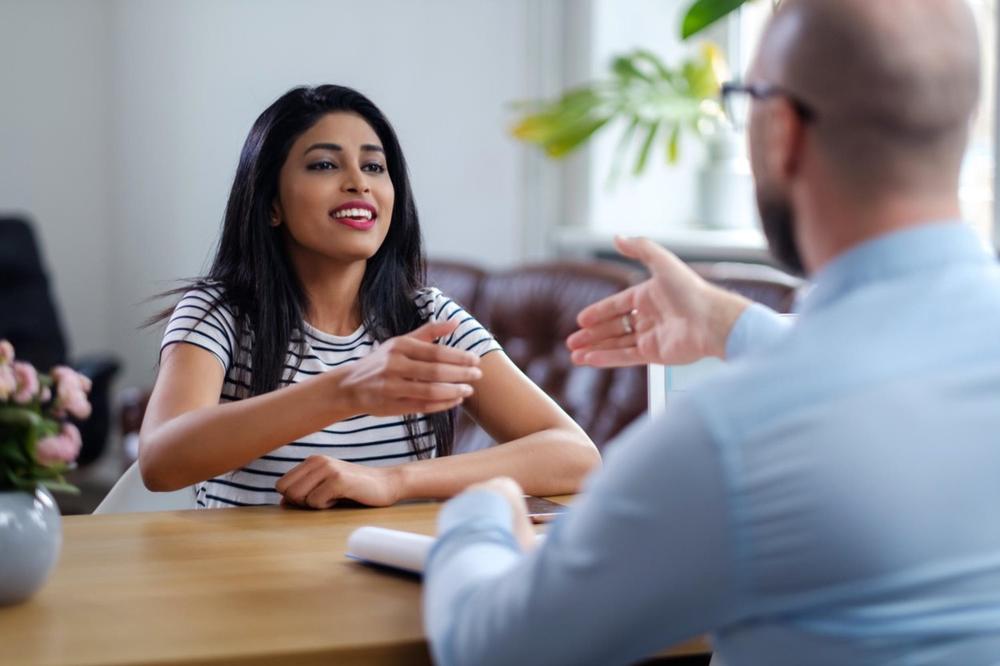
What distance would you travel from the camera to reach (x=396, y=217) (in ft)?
7.04

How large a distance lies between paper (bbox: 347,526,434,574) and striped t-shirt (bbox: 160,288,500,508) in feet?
1.74

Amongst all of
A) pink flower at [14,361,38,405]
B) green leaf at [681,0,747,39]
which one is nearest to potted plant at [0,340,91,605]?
pink flower at [14,361,38,405]

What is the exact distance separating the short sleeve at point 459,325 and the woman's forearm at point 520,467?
0.20 metres

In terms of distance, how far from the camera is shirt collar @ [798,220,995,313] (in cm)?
94

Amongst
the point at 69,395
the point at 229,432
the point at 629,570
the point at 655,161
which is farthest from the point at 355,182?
the point at 655,161

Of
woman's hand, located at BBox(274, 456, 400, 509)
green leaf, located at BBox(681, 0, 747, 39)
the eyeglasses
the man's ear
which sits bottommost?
woman's hand, located at BBox(274, 456, 400, 509)

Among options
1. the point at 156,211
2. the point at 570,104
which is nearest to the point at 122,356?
the point at 156,211

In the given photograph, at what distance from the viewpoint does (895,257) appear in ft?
3.08

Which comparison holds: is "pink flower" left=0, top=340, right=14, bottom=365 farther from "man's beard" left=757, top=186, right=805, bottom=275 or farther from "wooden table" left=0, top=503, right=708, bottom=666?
"man's beard" left=757, top=186, right=805, bottom=275

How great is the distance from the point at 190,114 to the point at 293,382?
2858mm

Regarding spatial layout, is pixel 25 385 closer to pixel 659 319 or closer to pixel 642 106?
pixel 659 319

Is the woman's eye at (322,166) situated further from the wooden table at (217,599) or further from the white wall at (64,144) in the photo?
the white wall at (64,144)

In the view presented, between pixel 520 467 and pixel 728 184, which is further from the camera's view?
pixel 728 184

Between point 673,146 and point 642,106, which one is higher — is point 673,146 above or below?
below
